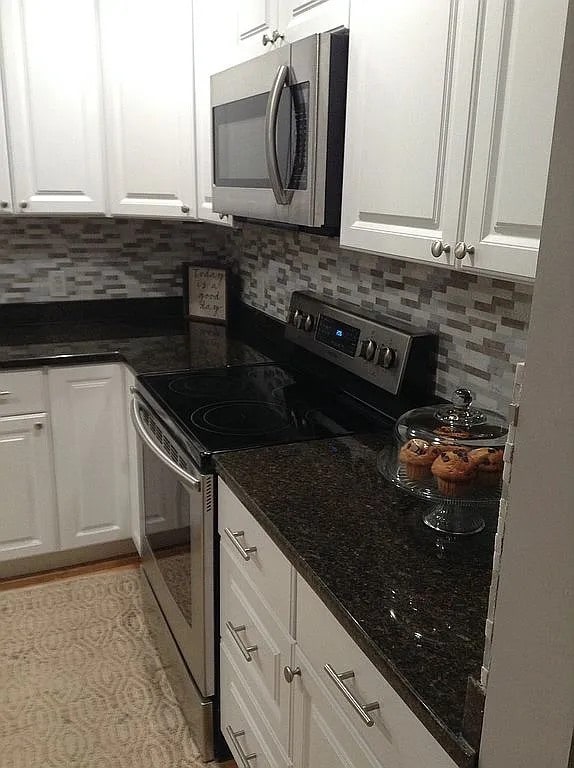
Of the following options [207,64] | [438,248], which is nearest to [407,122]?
[438,248]

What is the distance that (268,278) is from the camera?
2.79 m

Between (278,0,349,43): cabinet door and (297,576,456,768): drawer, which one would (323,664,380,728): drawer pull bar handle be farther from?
(278,0,349,43): cabinet door

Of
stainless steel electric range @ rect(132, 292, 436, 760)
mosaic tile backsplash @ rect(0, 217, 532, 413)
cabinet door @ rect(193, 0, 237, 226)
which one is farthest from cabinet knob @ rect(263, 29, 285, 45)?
stainless steel electric range @ rect(132, 292, 436, 760)

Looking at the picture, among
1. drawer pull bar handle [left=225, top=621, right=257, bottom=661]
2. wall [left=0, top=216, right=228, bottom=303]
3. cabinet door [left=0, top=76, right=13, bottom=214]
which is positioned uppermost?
cabinet door [left=0, top=76, right=13, bottom=214]

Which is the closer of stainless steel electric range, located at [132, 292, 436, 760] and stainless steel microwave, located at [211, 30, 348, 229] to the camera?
stainless steel microwave, located at [211, 30, 348, 229]

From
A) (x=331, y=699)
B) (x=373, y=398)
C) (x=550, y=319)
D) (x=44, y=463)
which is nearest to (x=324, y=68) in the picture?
(x=373, y=398)

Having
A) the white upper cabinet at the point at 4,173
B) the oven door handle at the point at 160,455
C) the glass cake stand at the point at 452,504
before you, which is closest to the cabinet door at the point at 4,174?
the white upper cabinet at the point at 4,173

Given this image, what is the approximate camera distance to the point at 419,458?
4.22 feet

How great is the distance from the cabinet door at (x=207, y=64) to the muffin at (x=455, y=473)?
1370 millimetres

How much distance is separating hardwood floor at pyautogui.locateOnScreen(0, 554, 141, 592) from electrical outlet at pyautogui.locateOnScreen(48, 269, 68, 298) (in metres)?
1.13

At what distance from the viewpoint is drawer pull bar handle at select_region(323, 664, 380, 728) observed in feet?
3.27

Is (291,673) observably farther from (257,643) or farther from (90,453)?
(90,453)

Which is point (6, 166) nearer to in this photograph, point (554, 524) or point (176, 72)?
point (176, 72)

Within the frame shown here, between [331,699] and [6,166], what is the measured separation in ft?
6.88
